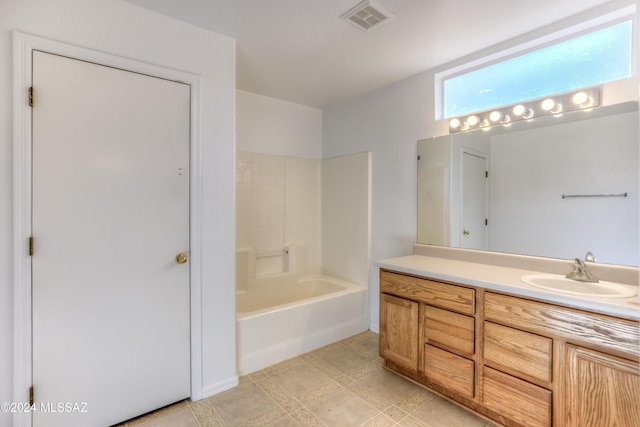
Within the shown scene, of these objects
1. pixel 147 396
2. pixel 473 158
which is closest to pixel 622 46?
pixel 473 158

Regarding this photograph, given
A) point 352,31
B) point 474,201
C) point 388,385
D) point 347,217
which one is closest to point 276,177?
point 347,217

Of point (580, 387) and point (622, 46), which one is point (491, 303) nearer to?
point (580, 387)

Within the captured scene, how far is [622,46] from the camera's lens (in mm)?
1684

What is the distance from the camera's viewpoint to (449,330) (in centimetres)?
184

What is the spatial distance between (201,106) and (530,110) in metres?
2.18

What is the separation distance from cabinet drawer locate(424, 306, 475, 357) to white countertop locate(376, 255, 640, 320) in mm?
227

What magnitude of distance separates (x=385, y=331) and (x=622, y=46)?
90.1 inches

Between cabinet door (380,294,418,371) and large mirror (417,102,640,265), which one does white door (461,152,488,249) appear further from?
cabinet door (380,294,418,371)

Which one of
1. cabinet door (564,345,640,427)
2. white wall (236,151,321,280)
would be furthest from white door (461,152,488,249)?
white wall (236,151,321,280)

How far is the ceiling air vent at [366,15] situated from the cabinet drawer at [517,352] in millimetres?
1874

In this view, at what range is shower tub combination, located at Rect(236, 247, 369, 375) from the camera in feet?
7.48

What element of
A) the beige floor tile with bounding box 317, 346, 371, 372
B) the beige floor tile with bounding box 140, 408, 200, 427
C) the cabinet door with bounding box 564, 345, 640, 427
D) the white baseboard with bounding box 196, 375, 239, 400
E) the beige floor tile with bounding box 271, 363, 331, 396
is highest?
the cabinet door with bounding box 564, 345, 640, 427

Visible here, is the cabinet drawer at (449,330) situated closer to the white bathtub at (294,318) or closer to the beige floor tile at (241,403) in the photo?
the white bathtub at (294,318)

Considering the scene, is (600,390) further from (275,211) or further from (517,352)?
(275,211)
